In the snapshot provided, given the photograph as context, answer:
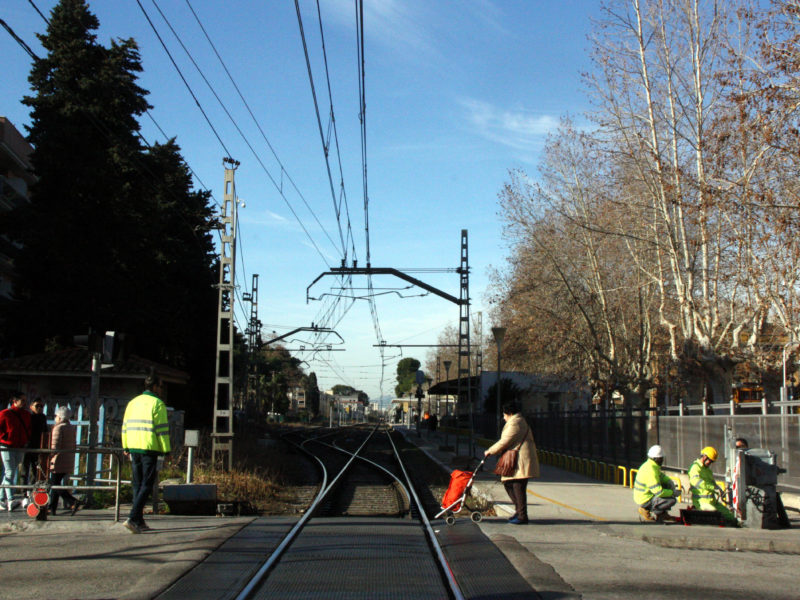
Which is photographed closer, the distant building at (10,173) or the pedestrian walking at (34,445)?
the pedestrian walking at (34,445)

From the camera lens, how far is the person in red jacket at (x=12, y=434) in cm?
1173

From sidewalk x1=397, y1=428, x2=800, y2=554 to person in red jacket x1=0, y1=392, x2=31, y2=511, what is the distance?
6329mm

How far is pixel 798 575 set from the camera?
809 centimetres

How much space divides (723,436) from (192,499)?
973 centimetres

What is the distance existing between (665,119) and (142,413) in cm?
1799

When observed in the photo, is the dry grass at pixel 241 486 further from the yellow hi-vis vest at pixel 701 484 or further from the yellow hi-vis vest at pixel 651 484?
the yellow hi-vis vest at pixel 701 484

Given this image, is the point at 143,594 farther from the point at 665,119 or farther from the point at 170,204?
the point at 170,204

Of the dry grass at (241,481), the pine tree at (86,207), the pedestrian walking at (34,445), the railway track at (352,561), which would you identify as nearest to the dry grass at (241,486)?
the dry grass at (241,481)

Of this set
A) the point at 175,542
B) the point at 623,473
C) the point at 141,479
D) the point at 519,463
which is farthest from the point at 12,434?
the point at 623,473

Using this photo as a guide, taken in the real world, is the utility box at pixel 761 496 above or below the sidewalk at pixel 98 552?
above

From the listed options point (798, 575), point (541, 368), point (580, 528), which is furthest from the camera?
point (541, 368)

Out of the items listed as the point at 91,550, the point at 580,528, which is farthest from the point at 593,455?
the point at 91,550

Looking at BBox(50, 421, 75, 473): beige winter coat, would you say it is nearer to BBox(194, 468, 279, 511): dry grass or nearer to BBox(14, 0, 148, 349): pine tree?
BBox(194, 468, 279, 511): dry grass

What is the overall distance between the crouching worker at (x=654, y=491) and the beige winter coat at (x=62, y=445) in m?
8.11
